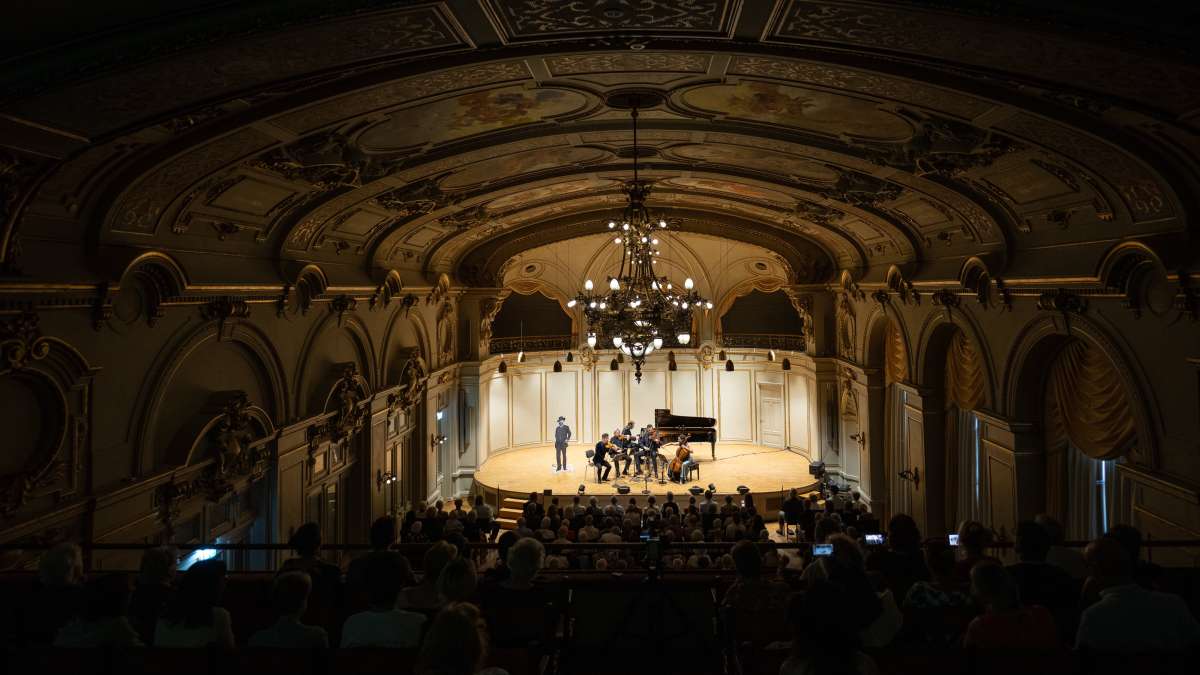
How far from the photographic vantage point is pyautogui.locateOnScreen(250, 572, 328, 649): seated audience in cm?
397

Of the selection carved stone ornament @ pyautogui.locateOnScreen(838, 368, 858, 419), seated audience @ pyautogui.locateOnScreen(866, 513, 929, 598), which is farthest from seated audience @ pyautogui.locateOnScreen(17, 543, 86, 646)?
carved stone ornament @ pyautogui.locateOnScreen(838, 368, 858, 419)


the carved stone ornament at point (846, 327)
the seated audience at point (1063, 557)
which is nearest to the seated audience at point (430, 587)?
the seated audience at point (1063, 557)

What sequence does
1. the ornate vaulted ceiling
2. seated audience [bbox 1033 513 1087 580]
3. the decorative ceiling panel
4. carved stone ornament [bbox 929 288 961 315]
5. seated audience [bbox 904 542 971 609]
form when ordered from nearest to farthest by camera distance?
seated audience [bbox 904 542 971 609]
the ornate vaulted ceiling
the decorative ceiling panel
seated audience [bbox 1033 513 1087 580]
carved stone ornament [bbox 929 288 961 315]

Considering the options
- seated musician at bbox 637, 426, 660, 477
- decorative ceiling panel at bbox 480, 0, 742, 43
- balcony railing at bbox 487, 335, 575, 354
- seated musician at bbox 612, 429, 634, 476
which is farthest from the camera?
balcony railing at bbox 487, 335, 575, 354

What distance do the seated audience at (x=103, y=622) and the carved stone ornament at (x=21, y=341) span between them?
8.80 ft

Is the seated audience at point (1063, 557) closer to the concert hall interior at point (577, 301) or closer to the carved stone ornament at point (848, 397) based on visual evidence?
the concert hall interior at point (577, 301)

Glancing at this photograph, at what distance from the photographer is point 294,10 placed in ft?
14.4

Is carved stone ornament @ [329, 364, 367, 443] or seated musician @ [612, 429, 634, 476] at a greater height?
carved stone ornament @ [329, 364, 367, 443]

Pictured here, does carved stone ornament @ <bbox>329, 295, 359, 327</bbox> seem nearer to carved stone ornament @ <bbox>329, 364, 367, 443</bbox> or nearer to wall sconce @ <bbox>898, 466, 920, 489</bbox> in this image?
carved stone ornament @ <bbox>329, 364, 367, 443</bbox>

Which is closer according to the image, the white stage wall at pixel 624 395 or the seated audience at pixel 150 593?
the seated audience at pixel 150 593

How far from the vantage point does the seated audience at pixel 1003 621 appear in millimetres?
3828

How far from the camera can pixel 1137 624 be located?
380 centimetres

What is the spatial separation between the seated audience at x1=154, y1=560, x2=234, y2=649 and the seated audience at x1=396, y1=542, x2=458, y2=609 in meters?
1.19

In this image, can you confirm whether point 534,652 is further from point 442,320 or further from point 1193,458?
point 442,320
